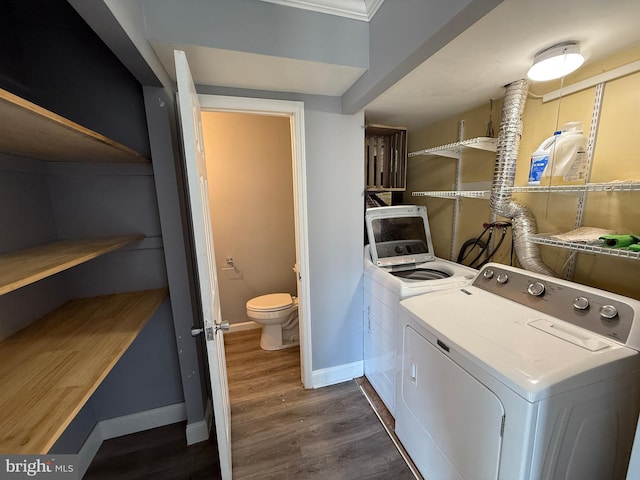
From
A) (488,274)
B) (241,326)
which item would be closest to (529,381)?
(488,274)

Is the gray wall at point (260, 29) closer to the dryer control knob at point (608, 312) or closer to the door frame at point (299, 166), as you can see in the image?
the door frame at point (299, 166)

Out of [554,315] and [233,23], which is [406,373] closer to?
[554,315]

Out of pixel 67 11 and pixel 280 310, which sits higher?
pixel 67 11

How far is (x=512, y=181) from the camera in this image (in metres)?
1.43

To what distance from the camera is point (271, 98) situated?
158 cm

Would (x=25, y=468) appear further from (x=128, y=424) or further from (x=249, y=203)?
(x=249, y=203)

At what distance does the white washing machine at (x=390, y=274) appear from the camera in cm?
160

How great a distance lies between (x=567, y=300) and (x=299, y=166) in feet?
4.86

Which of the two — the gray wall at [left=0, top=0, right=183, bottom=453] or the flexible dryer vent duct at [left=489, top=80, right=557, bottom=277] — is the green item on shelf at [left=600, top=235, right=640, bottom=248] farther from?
the gray wall at [left=0, top=0, right=183, bottom=453]

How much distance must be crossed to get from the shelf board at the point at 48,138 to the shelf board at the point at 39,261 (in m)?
0.40

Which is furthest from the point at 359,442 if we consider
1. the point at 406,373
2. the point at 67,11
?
the point at 67,11

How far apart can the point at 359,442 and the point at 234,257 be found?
6.32 feet

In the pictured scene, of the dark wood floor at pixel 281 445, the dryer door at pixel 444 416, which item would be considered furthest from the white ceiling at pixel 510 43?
the dark wood floor at pixel 281 445

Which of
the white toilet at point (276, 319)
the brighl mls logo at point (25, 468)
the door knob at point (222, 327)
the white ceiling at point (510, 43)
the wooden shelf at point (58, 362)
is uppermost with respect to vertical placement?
the white ceiling at point (510, 43)
